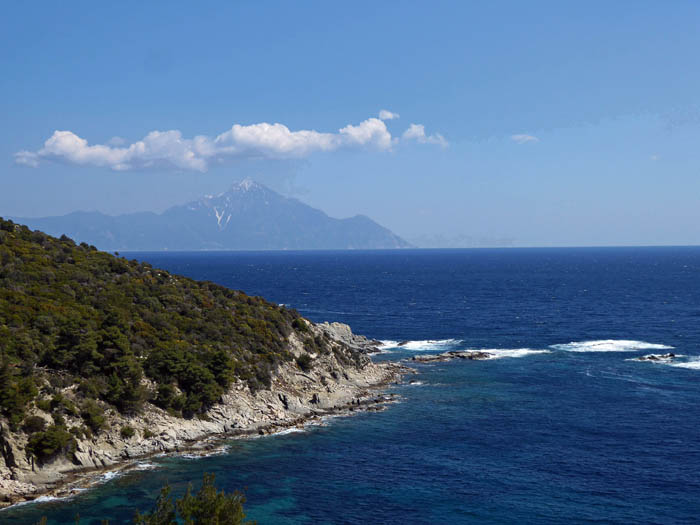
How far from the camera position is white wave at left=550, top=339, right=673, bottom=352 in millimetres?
108062

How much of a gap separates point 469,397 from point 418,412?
10.2 metres

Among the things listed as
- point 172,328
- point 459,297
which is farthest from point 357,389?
point 459,297

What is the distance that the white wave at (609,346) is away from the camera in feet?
355

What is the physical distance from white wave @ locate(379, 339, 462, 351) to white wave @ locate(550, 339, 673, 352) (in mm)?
20258

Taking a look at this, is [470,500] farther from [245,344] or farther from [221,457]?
[245,344]

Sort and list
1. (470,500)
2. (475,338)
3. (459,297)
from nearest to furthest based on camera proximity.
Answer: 1. (470,500)
2. (475,338)
3. (459,297)

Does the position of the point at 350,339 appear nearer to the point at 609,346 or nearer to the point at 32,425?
the point at 609,346

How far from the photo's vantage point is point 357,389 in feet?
272

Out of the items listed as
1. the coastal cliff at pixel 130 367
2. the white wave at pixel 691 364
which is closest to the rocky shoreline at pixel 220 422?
the coastal cliff at pixel 130 367

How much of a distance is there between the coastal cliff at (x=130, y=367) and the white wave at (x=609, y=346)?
38.9 meters

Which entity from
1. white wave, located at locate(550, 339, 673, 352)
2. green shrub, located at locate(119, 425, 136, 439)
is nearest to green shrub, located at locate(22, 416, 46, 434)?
green shrub, located at locate(119, 425, 136, 439)

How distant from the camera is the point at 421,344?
11812cm

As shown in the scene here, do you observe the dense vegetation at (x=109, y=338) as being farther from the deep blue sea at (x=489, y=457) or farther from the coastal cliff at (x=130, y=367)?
the deep blue sea at (x=489, y=457)

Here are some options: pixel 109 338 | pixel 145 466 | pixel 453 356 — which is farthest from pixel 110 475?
pixel 453 356
